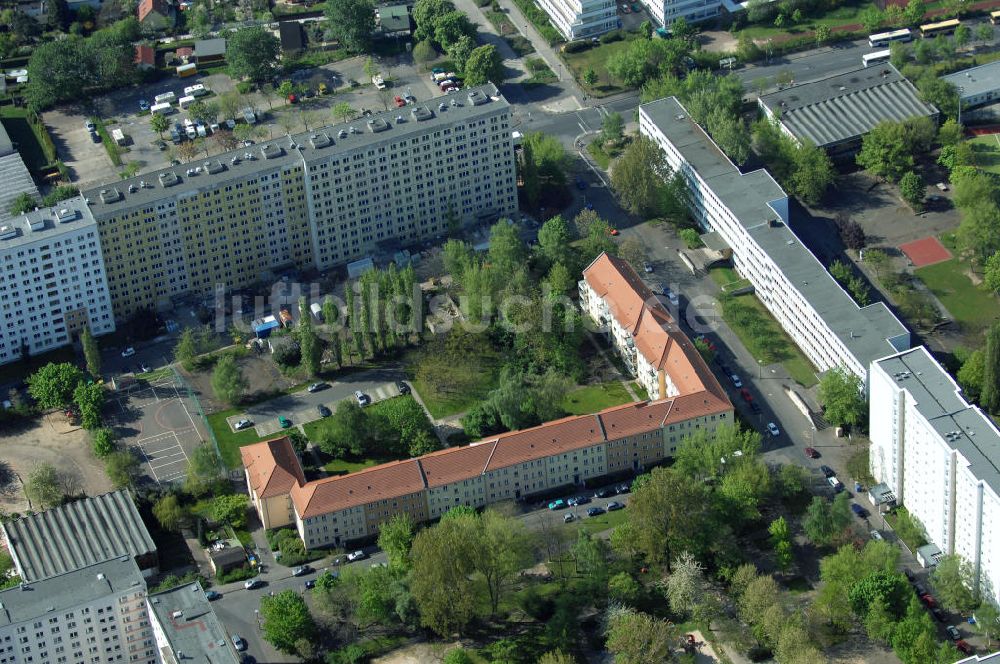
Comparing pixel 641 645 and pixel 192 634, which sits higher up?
pixel 192 634

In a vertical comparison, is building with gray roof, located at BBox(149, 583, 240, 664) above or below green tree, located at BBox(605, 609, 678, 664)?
above

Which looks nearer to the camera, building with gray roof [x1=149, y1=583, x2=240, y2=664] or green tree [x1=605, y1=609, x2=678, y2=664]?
building with gray roof [x1=149, y1=583, x2=240, y2=664]

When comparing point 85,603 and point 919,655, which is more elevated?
point 85,603

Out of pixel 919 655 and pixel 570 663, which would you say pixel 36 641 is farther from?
pixel 919 655

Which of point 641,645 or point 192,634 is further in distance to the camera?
point 641,645

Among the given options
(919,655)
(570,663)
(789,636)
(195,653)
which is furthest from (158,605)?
(919,655)

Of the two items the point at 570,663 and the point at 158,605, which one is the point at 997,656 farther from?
the point at 158,605

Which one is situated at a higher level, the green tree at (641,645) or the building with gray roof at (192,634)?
the building with gray roof at (192,634)

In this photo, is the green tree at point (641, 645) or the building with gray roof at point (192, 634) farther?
the green tree at point (641, 645)
